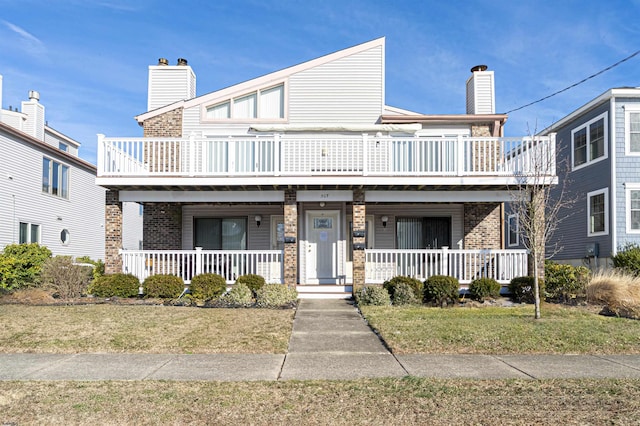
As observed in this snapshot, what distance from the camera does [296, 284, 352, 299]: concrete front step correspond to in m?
14.7

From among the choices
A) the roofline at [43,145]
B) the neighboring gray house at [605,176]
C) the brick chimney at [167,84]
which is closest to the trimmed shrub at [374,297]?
the neighboring gray house at [605,176]

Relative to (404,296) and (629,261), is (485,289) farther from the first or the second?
(629,261)

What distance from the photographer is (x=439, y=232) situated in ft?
57.4

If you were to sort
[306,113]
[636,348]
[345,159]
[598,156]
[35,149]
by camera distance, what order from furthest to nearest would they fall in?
[35,149]
[598,156]
[306,113]
[345,159]
[636,348]

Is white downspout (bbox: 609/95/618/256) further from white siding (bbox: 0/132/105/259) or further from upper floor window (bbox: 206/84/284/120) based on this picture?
white siding (bbox: 0/132/105/259)

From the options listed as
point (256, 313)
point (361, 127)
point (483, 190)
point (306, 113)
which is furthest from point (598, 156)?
point (256, 313)

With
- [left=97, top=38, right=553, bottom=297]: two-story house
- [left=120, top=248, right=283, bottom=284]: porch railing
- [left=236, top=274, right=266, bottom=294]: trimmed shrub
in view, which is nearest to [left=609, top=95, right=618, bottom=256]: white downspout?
[left=97, top=38, right=553, bottom=297]: two-story house

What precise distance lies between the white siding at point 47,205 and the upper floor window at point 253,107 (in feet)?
25.6

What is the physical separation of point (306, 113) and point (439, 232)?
231 inches

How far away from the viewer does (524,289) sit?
13.7m

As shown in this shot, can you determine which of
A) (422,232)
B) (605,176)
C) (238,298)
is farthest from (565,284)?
(238,298)

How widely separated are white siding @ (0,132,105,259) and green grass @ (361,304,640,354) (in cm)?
1410

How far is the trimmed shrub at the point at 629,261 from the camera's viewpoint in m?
15.3

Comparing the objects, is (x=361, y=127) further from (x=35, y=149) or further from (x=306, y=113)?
(x=35, y=149)
